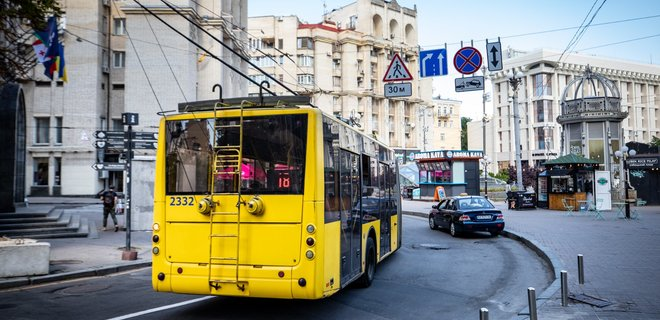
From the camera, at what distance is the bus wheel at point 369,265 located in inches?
383

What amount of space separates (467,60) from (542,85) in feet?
227

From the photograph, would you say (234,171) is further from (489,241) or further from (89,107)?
(89,107)

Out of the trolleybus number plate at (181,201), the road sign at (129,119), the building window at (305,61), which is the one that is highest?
the building window at (305,61)

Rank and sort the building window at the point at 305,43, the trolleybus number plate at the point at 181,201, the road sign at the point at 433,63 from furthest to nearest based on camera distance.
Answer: the building window at the point at 305,43 → the road sign at the point at 433,63 → the trolleybus number plate at the point at 181,201

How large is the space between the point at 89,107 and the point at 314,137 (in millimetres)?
43518

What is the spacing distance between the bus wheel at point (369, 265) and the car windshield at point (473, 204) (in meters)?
9.14

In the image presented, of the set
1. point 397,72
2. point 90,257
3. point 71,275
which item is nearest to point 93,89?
point 90,257

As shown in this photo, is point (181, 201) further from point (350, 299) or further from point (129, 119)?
point (129, 119)

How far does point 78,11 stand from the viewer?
4491 centimetres

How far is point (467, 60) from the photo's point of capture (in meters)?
16.1

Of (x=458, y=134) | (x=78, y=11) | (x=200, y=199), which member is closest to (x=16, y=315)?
(x=200, y=199)

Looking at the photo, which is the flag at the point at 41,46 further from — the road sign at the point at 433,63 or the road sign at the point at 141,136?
the road sign at the point at 433,63

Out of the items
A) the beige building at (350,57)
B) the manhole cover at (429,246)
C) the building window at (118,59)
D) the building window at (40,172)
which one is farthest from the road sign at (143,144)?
the beige building at (350,57)

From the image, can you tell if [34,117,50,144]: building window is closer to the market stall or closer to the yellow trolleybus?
the market stall
